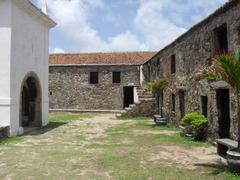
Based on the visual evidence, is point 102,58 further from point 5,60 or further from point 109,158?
point 109,158

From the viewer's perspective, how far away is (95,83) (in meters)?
25.6

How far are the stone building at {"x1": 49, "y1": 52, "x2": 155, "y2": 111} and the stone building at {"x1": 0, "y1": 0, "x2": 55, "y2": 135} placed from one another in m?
10.1

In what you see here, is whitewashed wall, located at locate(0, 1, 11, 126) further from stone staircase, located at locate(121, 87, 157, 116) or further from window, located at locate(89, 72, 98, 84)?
window, located at locate(89, 72, 98, 84)

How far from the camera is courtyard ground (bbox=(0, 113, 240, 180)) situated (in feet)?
21.3

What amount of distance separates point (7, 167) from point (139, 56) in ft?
67.4

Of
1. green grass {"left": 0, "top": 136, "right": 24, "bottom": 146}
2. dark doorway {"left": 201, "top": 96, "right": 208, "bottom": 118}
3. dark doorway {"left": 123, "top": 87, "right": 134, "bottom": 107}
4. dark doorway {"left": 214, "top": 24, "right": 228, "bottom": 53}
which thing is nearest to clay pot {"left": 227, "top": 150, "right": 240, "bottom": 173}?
dark doorway {"left": 214, "top": 24, "right": 228, "bottom": 53}

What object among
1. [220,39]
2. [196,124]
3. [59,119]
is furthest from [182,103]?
[59,119]

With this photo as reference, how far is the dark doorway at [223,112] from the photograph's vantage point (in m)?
9.70

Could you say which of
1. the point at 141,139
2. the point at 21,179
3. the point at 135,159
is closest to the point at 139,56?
the point at 141,139

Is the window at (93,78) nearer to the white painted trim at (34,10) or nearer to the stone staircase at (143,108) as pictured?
the stone staircase at (143,108)

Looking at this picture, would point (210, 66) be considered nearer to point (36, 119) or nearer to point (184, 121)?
point (184, 121)

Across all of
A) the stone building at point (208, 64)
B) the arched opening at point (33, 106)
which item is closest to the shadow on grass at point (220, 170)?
the stone building at point (208, 64)

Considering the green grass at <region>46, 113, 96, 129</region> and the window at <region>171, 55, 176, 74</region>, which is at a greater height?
the window at <region>171, 55, 176, 74</region>

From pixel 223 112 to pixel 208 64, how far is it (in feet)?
6.02
